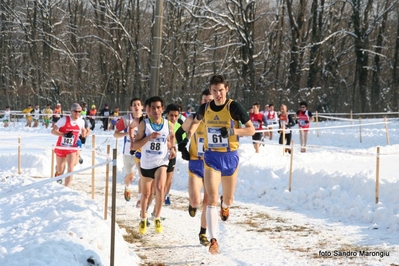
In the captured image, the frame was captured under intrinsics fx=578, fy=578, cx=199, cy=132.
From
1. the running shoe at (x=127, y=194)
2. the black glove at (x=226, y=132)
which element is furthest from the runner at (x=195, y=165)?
the running shoe at (x=127, y=194)

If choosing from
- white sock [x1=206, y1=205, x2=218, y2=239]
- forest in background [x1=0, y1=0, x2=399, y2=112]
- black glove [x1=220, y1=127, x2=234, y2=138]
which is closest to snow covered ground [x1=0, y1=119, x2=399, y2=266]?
white sock [x1=206, y1=205, x2=218, y2=239]

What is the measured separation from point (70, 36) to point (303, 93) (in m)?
25.6

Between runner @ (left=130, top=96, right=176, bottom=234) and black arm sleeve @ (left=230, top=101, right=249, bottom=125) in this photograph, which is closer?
black arm sleeve @ (left=230, top=101, right=249, bottom=125)

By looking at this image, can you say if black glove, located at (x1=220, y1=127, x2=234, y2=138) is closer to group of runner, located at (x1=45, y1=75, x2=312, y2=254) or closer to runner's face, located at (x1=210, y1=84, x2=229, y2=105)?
group of runner, located at (x1=45, y1=75, x2=312, y2=254)

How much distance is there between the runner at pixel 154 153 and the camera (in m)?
8.21

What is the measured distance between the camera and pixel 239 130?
6.88 meters

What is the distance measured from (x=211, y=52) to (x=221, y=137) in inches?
1704

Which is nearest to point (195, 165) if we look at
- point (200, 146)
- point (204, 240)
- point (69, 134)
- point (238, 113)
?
point (200, 146)

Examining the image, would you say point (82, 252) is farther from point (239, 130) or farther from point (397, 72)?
point (397, 72)

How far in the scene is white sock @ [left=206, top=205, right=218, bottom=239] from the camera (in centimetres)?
697

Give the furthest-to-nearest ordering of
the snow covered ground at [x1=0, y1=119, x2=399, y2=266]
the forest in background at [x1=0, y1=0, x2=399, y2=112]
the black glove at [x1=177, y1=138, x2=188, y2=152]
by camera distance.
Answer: the forest in background at [x1=0, y1=0, x2=399, y2=112] → the black glove at [x1=177, y1=138, x2=188, y2=152] → the snow covered ground at [x1=0, y1=119, x2=399, y2=266]

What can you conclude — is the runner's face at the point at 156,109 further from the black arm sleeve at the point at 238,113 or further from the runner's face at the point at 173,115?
the black arm sleeve at the point at 238,113

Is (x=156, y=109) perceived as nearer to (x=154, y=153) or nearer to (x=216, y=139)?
(x=154, y=153)

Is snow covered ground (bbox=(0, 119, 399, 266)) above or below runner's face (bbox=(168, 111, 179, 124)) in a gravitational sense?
below
